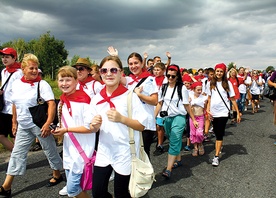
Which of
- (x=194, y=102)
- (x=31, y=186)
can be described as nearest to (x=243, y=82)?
(x=194, y=102)

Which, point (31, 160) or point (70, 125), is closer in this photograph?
point (70, 125)

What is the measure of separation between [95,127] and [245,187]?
2.93 m

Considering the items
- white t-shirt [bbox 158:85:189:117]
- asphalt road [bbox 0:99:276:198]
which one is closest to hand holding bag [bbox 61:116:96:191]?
asphalt road [bbox 0:99:276:198]

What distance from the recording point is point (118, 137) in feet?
8.14

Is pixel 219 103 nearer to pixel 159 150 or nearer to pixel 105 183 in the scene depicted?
pixel 159 150

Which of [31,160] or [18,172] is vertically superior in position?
[18,172]

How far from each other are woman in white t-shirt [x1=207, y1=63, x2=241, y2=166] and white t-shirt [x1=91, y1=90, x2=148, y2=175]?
320 centimetres

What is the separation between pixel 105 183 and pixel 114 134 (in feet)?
1.63

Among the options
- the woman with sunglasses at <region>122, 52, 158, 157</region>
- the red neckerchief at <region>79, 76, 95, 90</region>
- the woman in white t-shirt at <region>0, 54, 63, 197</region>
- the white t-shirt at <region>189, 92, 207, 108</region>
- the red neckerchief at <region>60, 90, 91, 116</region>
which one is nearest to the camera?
the red neckerchief at <region>60, 90, 91, 116</region>

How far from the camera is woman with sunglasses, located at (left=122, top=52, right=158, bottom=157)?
350 centimetres

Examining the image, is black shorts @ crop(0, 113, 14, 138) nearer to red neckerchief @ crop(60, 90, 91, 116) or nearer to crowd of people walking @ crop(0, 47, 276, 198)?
crowd of people walking @ crop(0, 47, 276, 198)

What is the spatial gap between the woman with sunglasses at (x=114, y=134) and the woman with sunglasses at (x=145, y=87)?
2.89ft

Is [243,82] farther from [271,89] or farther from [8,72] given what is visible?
[8,72]

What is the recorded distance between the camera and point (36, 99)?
3703 millimetres
